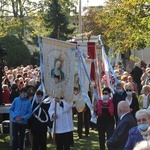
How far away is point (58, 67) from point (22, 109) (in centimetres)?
164

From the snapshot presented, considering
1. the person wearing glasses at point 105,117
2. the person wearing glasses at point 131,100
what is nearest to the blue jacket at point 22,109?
the person wearing glasses at point 105,117

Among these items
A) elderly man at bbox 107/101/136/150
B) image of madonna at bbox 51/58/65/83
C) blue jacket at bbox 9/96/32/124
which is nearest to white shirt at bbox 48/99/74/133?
image of madonna at bbox 51/58/65/83

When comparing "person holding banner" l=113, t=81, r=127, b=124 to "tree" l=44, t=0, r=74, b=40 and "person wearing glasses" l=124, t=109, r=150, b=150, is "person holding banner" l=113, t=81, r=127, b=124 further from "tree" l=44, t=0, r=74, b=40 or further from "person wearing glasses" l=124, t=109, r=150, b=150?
"tree" l=44, t=0, r=74, b=40

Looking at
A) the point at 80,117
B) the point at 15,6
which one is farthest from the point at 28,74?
the point at 15,6

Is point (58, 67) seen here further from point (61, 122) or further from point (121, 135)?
point (121, 135)

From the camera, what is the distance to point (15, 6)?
59.3 metres

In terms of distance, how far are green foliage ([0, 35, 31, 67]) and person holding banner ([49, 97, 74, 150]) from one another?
30750 mm

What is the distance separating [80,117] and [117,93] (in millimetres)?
2251

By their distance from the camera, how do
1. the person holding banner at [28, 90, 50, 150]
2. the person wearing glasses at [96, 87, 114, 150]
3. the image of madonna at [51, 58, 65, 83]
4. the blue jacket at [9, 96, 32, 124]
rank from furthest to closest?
the blue jacket at [9, 96, 32, 124], the person wearing glasses at [96, 87, 114, 150], the person holding banner at [28, 90, 50, 150], the image of madonna at [51, 58, 65, 83]

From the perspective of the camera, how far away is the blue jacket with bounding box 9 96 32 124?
1323 centimetres

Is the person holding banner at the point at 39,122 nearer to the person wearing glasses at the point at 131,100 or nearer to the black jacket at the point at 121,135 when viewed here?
the person wearing glasses at the point at 131,100

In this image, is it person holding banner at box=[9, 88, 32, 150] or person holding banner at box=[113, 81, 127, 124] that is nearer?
person holding banner at box=[9, 88, 32, 150]

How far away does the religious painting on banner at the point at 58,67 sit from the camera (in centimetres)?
1230

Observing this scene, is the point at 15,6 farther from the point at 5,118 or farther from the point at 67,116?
the point at 67,116
